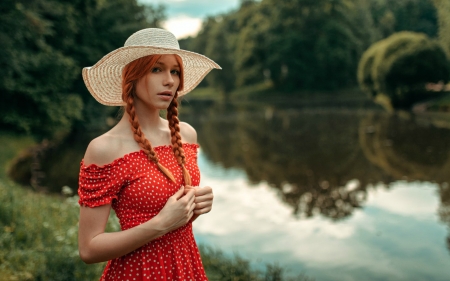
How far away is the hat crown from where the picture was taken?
208 cm

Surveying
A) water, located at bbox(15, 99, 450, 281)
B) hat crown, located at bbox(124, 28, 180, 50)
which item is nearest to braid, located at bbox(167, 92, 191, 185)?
hat crown, located at bbox(124, 28, 180, 50)

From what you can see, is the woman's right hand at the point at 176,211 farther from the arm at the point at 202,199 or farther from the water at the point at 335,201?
the water at the point at 335,201

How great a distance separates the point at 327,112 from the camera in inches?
1398

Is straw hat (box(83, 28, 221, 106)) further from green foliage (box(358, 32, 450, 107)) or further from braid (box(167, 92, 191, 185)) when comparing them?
green foliage (box(358, 32, 450, 107))

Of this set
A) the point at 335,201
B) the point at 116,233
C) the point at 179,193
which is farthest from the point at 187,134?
the point at 335,201

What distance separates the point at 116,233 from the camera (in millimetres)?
2029

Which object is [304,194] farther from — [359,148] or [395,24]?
[395,24]

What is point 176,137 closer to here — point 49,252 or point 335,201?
point 49,252

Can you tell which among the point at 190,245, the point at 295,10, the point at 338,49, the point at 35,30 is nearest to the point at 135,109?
the point at 190,245

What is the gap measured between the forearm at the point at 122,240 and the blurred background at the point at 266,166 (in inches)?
30.5

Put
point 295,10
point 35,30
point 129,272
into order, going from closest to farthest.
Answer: point 129,272
point 35,30
point 295,10

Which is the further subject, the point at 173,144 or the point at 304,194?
the point at 304,194

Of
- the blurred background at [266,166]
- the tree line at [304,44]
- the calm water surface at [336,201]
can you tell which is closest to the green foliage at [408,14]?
the tree line at [304,44]

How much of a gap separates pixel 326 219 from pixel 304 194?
220cm
